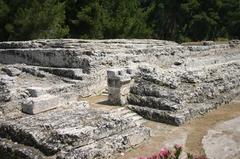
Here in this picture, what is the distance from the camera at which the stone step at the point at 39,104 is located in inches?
400

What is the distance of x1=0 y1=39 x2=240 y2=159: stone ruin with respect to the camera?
8531 millimetres

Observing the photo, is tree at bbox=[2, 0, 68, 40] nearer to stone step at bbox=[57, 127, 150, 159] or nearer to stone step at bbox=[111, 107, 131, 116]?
stone step at bbox=[111, 107, 131, 116]

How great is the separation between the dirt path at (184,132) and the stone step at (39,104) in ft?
5.98

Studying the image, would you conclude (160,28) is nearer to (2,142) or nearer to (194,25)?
(194,25)

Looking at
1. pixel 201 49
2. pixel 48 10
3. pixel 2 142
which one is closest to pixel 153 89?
pixel 2 142

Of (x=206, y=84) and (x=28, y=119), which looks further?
(x=206, y=84)

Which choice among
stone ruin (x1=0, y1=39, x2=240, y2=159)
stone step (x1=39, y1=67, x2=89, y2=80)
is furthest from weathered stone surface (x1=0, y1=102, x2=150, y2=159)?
stone step (x1=39, y1=67, x2=89, y2=80)

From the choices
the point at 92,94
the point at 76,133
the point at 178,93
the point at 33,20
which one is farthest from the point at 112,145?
the point at 33,20

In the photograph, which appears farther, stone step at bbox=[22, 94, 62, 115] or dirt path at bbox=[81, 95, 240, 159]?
stone step at bbox=[22, 94, 62, 115]

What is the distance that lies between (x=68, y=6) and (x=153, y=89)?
1859cm

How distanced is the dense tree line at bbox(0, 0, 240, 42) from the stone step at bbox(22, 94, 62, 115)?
15.2 m

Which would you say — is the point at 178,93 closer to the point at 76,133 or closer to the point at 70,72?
the point at 70,72

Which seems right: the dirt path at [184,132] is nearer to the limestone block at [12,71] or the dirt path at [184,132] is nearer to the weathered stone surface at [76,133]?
the weathered stone surface at [76,133]

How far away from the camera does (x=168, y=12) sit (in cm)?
4153
